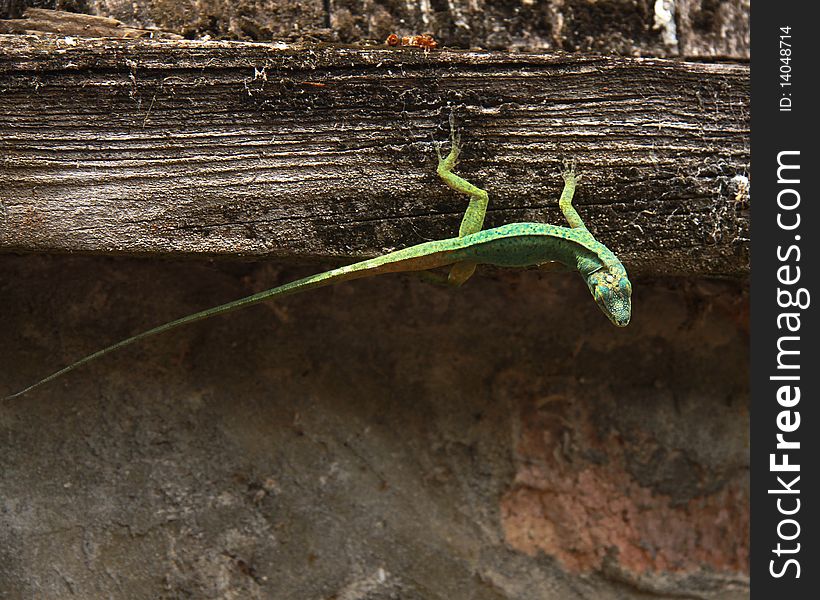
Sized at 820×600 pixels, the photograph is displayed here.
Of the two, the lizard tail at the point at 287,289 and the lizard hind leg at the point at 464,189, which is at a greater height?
the lizard hind leg at the point at 464,189

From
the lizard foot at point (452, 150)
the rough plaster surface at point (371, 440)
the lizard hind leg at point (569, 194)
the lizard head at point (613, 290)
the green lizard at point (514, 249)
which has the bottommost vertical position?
the rough plaster surface at point (371, 440)

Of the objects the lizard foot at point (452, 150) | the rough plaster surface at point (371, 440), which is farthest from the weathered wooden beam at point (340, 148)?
the rough plaster surface at point (371, 440)

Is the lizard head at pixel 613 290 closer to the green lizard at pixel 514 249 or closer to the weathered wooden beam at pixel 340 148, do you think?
the green lizard at pixel 514 249

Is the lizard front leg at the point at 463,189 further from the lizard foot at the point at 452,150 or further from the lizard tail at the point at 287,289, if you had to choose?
the lizard tail at the point at 287,289

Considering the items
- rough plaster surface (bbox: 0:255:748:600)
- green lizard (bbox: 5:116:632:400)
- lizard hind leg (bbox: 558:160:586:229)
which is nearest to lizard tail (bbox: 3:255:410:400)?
green lizard (bbox: 5:116:632:400)

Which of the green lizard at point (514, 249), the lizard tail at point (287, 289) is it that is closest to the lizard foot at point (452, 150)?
the green lizard at point (514, 249)

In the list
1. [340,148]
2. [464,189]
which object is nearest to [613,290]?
[464,189]

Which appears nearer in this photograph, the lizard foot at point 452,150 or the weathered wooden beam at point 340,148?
the weathered wooden beam at point 340,148

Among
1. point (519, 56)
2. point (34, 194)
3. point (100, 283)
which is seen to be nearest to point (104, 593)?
point (100, 283)
